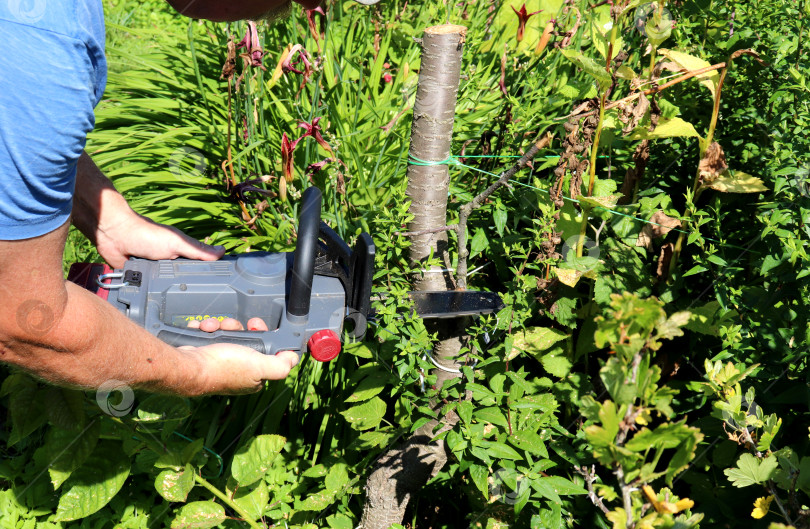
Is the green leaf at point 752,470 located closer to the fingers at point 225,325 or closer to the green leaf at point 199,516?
the fingers at point 225,325

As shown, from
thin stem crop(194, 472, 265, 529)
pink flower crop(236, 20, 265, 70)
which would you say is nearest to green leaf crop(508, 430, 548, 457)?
thin stem crop(194, 472, 265, 529)

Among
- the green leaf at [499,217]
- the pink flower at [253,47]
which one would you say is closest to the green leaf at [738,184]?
the green leaf at [499,217]

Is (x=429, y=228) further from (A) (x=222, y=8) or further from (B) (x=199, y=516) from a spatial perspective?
(B) (x=199, y=516)

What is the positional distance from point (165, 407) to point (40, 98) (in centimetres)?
100

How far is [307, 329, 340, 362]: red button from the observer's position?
1.74m

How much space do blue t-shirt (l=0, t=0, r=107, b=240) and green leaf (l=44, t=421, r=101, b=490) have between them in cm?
88

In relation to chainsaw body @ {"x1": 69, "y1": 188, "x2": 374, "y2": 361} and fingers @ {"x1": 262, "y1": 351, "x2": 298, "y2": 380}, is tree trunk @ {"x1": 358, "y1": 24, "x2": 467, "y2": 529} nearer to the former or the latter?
chainsaw body @ {"x1": 69, "y1": 188, "x2": 374, "y2": 361}

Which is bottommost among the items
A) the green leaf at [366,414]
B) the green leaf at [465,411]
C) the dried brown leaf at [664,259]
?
the green leaf at [366,414]

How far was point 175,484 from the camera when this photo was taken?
1.88 metres

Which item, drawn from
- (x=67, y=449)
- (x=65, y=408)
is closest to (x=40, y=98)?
(x=65, y=408)


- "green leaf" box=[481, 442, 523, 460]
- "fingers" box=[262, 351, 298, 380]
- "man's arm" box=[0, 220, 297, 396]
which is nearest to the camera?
"man's arm" box=[0, 220, 297, 396]

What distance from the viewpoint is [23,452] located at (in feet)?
7.94

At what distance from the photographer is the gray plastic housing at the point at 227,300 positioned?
178 centimetres

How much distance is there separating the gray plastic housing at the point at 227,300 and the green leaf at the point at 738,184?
3.46 feet
